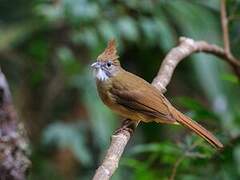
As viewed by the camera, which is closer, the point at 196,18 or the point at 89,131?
the point at 196,18

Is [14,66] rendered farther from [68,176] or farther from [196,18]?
[196,18]

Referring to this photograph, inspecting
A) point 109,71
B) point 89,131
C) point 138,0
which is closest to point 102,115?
point 89,131

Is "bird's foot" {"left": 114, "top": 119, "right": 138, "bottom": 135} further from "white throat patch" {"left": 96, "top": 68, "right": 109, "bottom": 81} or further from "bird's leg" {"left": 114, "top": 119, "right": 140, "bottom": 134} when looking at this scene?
"white throat patch" {"left": 96, "top": 68, "right": 109, "bottom": 81}

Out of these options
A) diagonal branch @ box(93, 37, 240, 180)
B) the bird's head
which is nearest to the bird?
the bird's head

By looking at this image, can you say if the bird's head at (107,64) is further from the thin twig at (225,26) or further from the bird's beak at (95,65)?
the thin twig at (225,26)

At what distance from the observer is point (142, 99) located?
3.11 metres

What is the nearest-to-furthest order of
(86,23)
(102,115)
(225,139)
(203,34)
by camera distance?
(225,139) < (86,23) < (102,115) < (203,34)

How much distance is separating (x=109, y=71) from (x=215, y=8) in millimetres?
1195

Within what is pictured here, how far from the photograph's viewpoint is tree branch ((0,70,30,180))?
2250mm

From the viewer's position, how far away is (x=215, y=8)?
416cm

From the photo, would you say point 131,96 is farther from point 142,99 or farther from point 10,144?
point 10,144

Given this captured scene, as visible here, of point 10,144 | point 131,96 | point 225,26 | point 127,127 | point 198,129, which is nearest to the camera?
point 10,144

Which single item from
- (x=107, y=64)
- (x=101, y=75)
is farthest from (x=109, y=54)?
(x=101, y=75)

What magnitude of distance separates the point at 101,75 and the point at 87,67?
146cm
